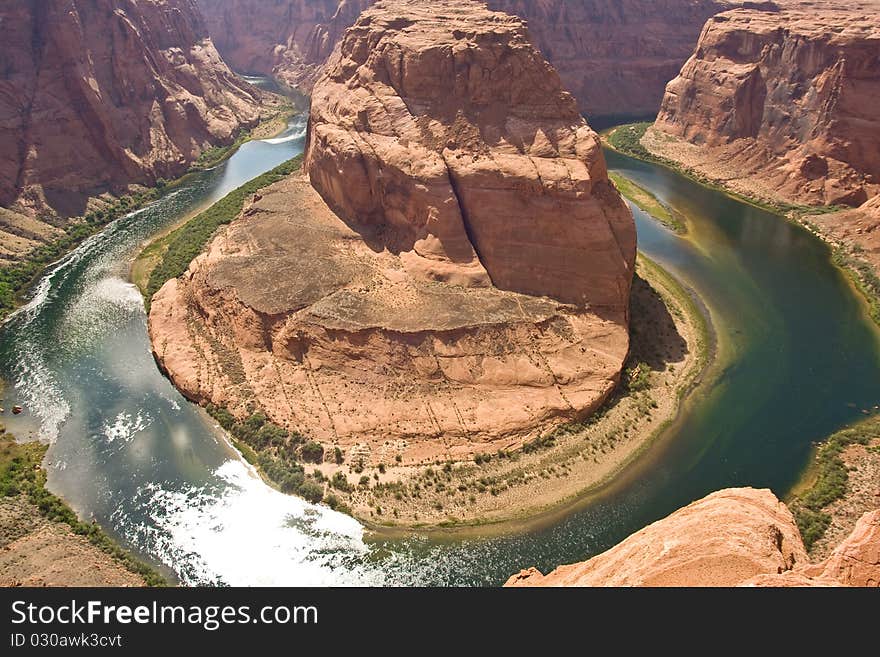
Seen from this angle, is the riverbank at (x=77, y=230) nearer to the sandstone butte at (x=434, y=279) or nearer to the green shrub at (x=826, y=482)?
the sandstone butte at (x=434, y=279)

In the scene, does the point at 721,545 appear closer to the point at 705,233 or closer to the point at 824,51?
the point at 705,233

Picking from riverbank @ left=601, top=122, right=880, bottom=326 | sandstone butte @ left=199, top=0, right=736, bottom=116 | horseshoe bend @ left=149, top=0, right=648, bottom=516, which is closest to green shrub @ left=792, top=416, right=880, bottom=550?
horseshoe bend @ left=149, top=0, right=648, bottom=516

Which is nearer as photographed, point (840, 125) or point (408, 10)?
point (408, 10)

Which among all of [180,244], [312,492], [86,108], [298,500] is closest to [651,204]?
[180,244]

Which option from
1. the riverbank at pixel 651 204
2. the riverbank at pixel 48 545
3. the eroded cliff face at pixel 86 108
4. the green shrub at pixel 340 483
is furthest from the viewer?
the riverbank at pixel 651 204

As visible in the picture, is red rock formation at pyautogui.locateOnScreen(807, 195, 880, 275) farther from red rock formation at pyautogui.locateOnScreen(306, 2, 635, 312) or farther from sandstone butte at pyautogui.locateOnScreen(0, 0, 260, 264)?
sandstone butte at pyautogui.locateOnScreen(0, 0, 260, 264)

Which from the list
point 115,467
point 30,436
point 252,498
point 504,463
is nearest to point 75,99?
point 30,436

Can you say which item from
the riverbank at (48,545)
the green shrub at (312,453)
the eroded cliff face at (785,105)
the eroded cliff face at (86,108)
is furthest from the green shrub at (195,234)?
the eroded cliff face at (785,105)
